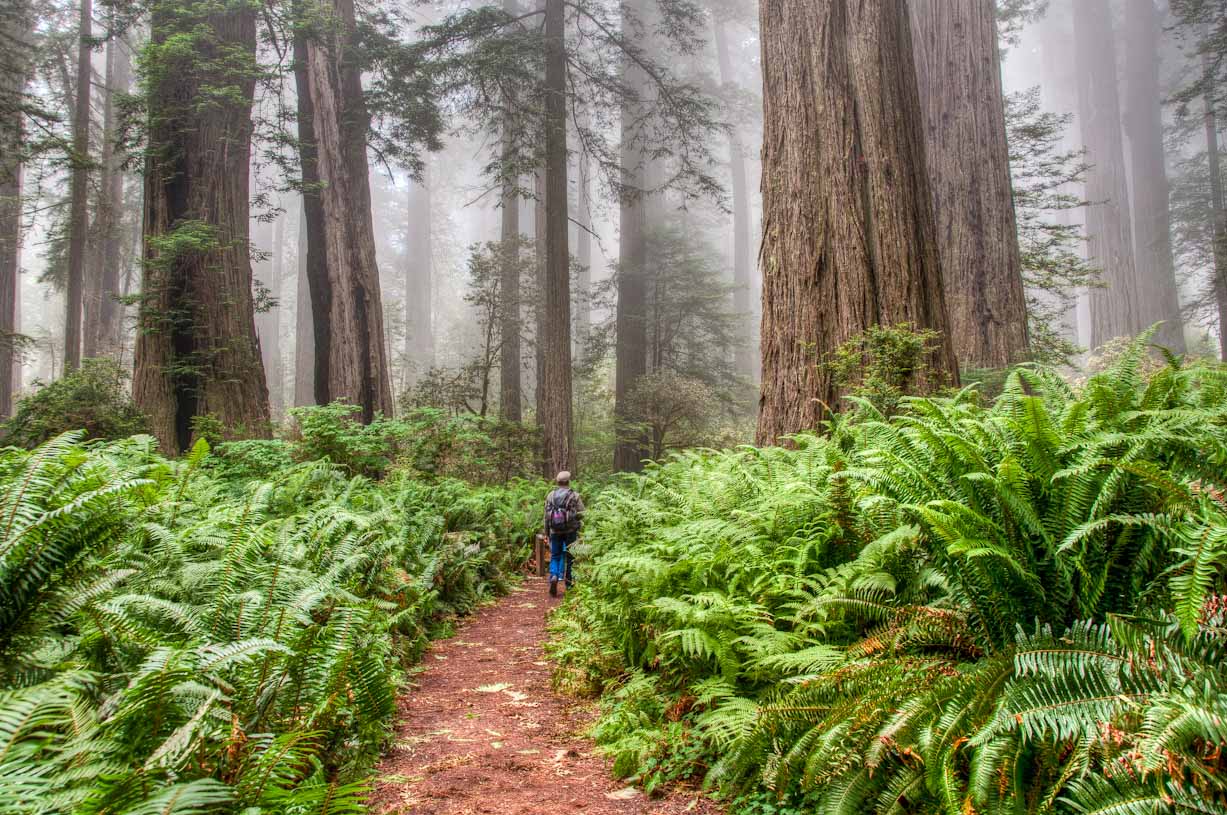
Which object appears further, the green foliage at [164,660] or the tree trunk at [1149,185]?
the tree trunk at [1149,185]

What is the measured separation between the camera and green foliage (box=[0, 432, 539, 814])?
185 centimetres

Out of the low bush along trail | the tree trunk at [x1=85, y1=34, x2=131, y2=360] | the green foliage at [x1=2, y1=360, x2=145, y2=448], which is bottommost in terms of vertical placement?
the low bush along trail

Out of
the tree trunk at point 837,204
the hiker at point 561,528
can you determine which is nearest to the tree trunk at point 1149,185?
the tree trunk at point 837,204

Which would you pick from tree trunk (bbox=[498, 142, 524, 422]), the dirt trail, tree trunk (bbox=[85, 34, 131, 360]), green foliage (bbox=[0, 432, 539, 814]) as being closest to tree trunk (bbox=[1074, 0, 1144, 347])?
tree trunk (bbox=[498, 142, 524, 422])

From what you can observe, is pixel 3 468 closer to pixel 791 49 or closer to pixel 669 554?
pixel 669 554

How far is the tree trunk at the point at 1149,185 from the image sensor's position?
75.9ft

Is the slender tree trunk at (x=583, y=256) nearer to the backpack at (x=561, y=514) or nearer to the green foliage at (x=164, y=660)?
the backpack at (x=561, y=514)

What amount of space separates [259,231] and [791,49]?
48873mm

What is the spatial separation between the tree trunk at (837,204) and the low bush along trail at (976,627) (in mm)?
2414

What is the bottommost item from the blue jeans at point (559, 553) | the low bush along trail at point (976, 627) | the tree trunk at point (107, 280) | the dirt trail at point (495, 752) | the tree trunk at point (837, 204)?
the dirt trail at point (495, 752)

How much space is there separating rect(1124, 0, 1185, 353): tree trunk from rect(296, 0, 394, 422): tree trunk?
20.5 meters

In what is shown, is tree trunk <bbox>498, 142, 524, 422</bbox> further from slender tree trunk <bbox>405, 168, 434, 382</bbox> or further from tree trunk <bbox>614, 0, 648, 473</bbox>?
slender tree trunk <bbox>405, 168, 434, 382</bbox>

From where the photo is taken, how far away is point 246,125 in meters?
11.5

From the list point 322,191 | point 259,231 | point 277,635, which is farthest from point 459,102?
point 259,231
